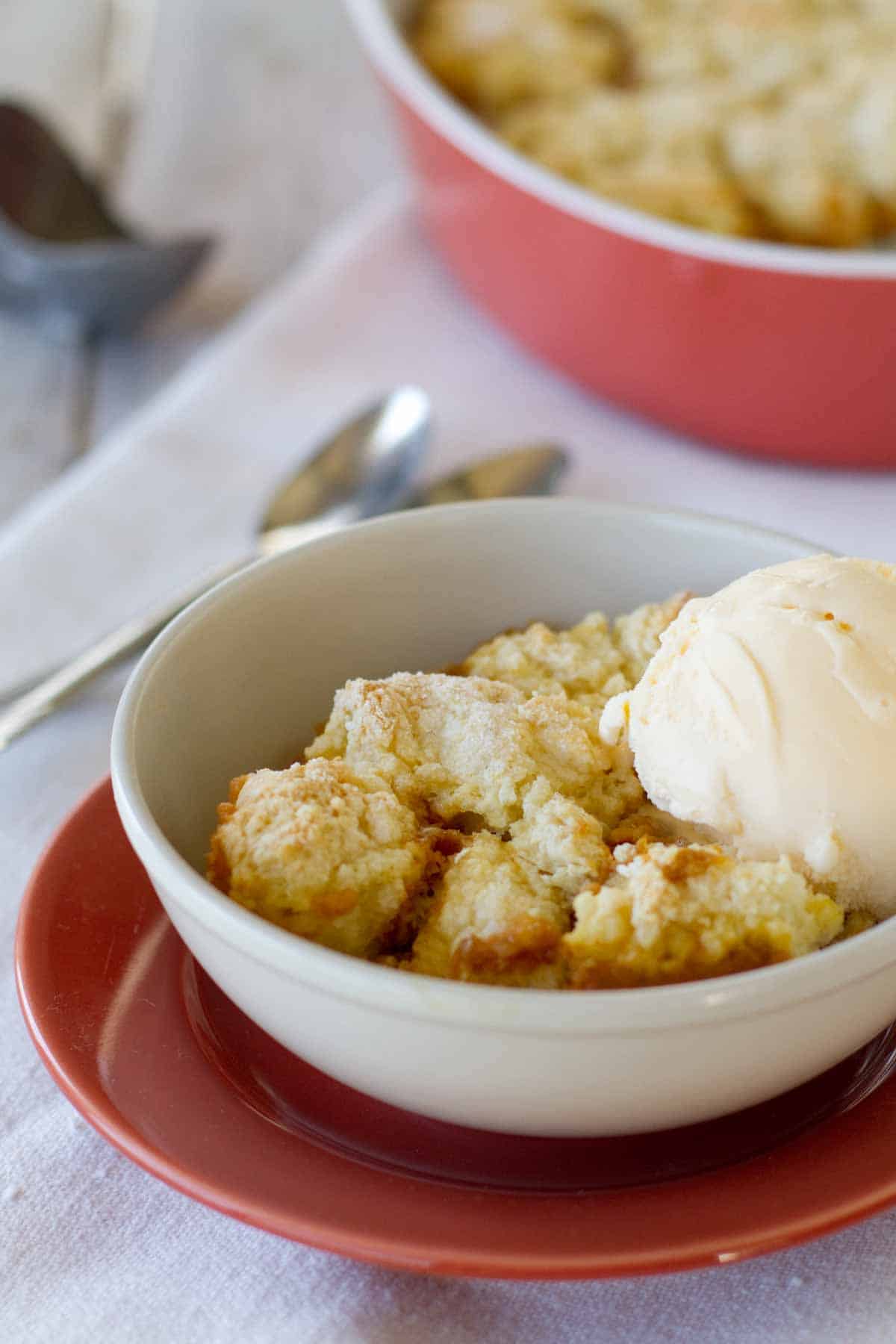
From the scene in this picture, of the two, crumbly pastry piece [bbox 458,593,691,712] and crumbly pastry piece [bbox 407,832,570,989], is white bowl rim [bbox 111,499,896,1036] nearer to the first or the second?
crumbly pastry piece [bbox 407,832,570,989]

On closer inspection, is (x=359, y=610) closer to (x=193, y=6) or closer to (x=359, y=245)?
(x=359, y=245)

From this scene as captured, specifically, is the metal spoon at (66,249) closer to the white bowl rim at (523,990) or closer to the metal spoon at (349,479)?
the metal spoon at (349,479)

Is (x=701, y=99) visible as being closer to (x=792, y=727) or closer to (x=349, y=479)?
(x=349, y=479)

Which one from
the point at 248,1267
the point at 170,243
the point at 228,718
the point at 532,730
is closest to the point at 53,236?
the point at 170,243

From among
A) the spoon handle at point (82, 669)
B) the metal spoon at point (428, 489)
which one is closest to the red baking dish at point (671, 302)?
the metal spoon at point (428, 489)

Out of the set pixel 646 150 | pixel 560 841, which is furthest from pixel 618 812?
pixel 646 150

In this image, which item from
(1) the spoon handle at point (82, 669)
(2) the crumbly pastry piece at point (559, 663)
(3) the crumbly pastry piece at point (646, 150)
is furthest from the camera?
(3) the crumbly pastry piece at point (646, 150)
